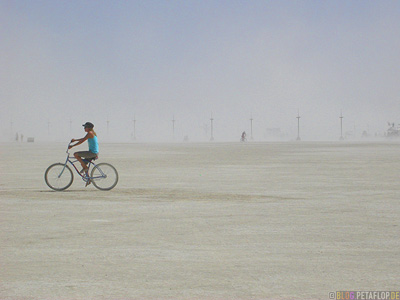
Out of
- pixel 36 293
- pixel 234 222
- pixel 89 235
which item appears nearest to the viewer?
pixel 36 293

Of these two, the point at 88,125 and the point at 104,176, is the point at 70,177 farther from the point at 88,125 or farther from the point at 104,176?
the point at 88,125

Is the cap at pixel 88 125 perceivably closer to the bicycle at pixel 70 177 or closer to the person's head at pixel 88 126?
the person's head at pixel 88 126

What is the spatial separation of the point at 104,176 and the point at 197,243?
30.1 ft

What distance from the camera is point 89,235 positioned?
34.0 feet

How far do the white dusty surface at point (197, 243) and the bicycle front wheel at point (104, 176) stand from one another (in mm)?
464

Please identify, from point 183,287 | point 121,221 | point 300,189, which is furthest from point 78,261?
point 300,189

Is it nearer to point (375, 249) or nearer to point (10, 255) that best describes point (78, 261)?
point (10, 255)

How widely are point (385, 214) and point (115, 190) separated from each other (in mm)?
8551

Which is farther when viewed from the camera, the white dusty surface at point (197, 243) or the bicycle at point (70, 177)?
the bicycle at point (70, 177)

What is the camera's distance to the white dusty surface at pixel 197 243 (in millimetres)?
6941

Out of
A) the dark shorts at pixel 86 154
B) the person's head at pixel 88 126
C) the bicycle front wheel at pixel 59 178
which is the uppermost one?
the person's head at pixel 88 126

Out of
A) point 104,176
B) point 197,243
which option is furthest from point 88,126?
point 197,243

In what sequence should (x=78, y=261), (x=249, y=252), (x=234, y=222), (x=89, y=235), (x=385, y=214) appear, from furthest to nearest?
1. (x=385, y=214)
2. (x=234, y=222)
3. (x=89, y=235)
4. (x=249, y=252)
5. (x=78, y=261)

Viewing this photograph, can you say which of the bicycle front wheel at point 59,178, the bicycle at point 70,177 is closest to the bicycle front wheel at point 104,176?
the bicycle at point 70,177
